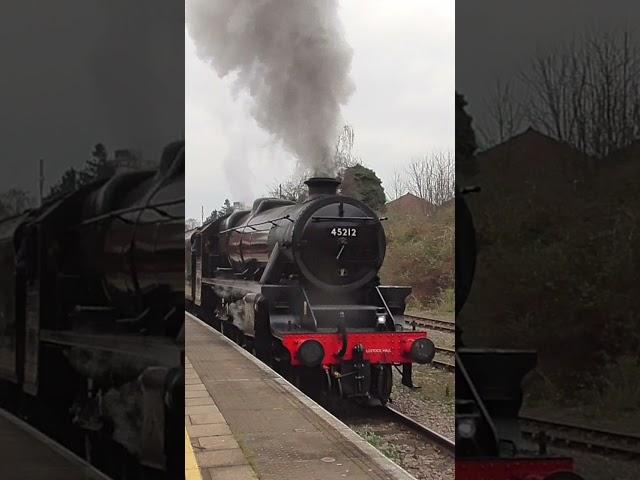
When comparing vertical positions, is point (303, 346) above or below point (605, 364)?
below

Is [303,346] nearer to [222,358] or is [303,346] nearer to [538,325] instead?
[222,358]

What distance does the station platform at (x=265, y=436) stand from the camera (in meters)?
4.09

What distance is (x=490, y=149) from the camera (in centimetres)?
160

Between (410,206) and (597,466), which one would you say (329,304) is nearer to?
(597,466)

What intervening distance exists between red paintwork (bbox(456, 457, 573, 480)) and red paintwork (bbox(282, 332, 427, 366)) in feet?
15.9

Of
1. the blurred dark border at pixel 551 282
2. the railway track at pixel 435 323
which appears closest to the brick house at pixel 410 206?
the railway track at pixel 435 323

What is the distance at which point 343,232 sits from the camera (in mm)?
7699

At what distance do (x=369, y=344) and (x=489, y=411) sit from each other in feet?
16.4

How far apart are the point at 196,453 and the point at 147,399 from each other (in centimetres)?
302

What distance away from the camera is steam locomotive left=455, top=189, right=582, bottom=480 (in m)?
1.62

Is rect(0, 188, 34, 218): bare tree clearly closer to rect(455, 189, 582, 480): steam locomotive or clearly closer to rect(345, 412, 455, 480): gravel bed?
rect(455, 189, 582, 480): steam locomotive

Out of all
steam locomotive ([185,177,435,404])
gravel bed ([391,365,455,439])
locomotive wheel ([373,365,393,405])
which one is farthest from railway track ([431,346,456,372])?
locomotive wheel ([373,365,393,405])

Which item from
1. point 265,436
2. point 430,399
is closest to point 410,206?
point 430,399

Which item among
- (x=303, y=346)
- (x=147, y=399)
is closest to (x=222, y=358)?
(x=303, y=346)
